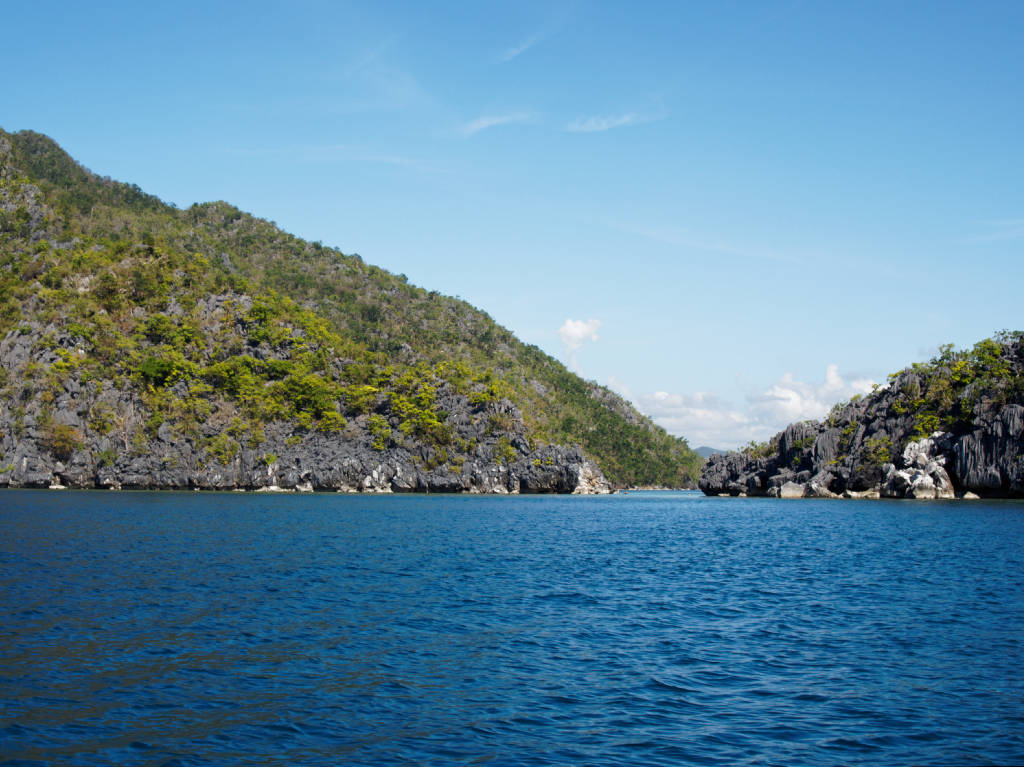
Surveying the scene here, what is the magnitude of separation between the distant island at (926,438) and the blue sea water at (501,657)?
58099 millimetres

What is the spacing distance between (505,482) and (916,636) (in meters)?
129

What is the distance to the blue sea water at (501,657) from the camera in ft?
45.6

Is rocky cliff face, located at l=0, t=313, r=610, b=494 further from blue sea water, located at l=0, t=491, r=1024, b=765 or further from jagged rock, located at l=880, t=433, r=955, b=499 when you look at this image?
blue sea water, located at l=0, t=491, r=1024, b=765

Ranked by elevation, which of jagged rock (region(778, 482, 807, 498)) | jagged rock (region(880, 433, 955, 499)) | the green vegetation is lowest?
jagged rock (region(778, 482, 807, 498))

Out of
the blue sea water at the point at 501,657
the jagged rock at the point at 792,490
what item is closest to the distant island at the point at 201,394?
the jagged rock at the point at 792,490

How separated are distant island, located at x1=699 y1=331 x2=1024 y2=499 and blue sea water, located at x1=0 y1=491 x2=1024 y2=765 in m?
58.1

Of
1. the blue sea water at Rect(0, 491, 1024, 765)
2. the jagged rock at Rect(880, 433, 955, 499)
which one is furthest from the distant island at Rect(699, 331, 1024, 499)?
the blue sea water at Rect(0, 491, 1024, 765)

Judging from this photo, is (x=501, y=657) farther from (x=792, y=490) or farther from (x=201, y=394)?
(x=201, y=394)

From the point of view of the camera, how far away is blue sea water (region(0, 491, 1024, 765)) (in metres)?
13.9

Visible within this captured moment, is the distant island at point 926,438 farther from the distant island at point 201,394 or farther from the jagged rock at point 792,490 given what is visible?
the distant island at point 201,394

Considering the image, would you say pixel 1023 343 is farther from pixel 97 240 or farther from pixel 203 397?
pixel 97 240

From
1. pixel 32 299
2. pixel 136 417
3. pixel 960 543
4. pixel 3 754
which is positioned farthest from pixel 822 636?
pixel 32 299

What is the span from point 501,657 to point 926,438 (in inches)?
3968

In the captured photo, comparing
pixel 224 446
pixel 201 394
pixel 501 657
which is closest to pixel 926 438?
pixel 501 657
